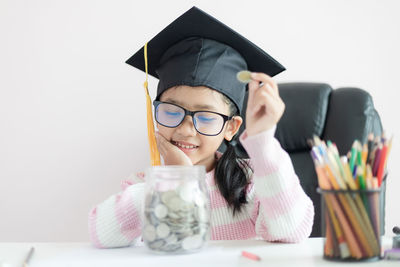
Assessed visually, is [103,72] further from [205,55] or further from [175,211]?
[175,211]

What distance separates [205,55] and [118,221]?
1.74 feet

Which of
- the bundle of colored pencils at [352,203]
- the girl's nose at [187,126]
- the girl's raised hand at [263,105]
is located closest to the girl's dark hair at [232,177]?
the girl's nose at [187,126]

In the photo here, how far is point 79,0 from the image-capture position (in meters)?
2.39

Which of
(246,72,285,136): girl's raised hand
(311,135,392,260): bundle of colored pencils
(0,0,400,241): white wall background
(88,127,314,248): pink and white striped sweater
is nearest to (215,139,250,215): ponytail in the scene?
(88,127,314,248): pink and white striped sweater

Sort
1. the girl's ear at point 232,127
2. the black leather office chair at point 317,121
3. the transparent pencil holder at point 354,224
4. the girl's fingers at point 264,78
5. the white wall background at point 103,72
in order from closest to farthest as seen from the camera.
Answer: the transparent pencil holder at point 354,224, the girl's fingers at point 264,78, the girl's ear at point 232,127, the black leather office chair at point 317,121, the white wall background at point 103,72

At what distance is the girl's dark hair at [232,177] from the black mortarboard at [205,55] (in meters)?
0.07

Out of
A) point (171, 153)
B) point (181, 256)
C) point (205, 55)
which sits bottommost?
point (181, 256)

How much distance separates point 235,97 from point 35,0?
1325 mm

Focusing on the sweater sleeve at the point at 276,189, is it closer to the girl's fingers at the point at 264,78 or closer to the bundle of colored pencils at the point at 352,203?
the girl's fingers at the point at 264,78

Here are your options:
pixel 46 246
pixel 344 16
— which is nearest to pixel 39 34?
→ pixel 344 16

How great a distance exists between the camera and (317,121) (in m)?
1.93

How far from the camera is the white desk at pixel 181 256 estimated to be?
2.80 ft

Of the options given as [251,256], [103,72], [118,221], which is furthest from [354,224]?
[103,72]

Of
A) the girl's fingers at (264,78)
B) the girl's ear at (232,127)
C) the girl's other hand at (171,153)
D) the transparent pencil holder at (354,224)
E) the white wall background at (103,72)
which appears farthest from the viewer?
the white wall background at (103,72)
